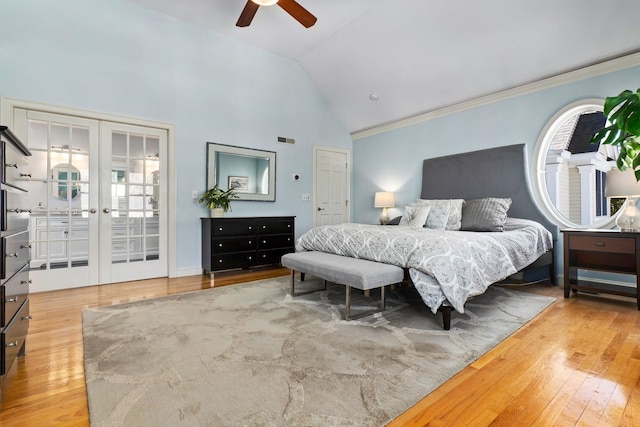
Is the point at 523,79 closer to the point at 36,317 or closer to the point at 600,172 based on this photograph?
the point at 600,172

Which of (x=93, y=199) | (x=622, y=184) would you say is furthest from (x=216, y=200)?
(x=622, y=184)

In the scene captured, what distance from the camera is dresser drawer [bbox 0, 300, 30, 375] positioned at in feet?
4.51

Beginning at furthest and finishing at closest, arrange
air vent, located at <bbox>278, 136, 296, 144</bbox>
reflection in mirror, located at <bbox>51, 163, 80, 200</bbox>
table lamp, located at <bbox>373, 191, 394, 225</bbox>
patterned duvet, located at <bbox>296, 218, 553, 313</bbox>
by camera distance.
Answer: table lamp, located at <bbox>373, 191, 394, 225</bbox>
air vent, located at <bbox>278, 136, 296, 144</bbox>
reflection in mirror, located at <bbox>51, 163, 80, 200</bbox>
patterned duvet, located at <bbox>296, 218, 553, 313</bbox>

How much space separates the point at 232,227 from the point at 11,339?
9.62ft

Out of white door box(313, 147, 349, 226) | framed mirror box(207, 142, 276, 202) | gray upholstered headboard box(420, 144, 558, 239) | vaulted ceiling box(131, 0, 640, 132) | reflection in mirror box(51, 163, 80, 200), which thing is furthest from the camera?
white door box(313, 147, 349, 226)

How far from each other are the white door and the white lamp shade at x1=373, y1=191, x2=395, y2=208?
90cm

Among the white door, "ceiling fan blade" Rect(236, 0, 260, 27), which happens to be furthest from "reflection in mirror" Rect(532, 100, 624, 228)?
"ceiling fan blade" Rect(236, 0, 260, 27)

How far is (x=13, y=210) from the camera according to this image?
1549 mm

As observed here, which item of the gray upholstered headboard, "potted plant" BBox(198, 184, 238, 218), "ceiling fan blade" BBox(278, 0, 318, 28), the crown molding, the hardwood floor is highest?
"ceiling fan blade" BBox(278, 0, 318, 28)

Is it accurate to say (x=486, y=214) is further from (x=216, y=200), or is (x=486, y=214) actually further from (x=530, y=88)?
(x=216, y=200)

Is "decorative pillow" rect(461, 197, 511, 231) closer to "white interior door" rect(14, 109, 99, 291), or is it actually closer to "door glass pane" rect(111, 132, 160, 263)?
"door glass pane" rect(111, 132, 160, 263)

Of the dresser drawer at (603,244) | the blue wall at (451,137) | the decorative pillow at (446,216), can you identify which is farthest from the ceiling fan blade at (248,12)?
the dresser drawer at (603,244)

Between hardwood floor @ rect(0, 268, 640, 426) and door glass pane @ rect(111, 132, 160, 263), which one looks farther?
door glass pane @ rect(111, 132, 160, 263)

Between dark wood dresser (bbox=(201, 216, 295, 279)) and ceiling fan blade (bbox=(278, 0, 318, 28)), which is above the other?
ceiling fan blade (bbox=(278, 0, 318, 28))
